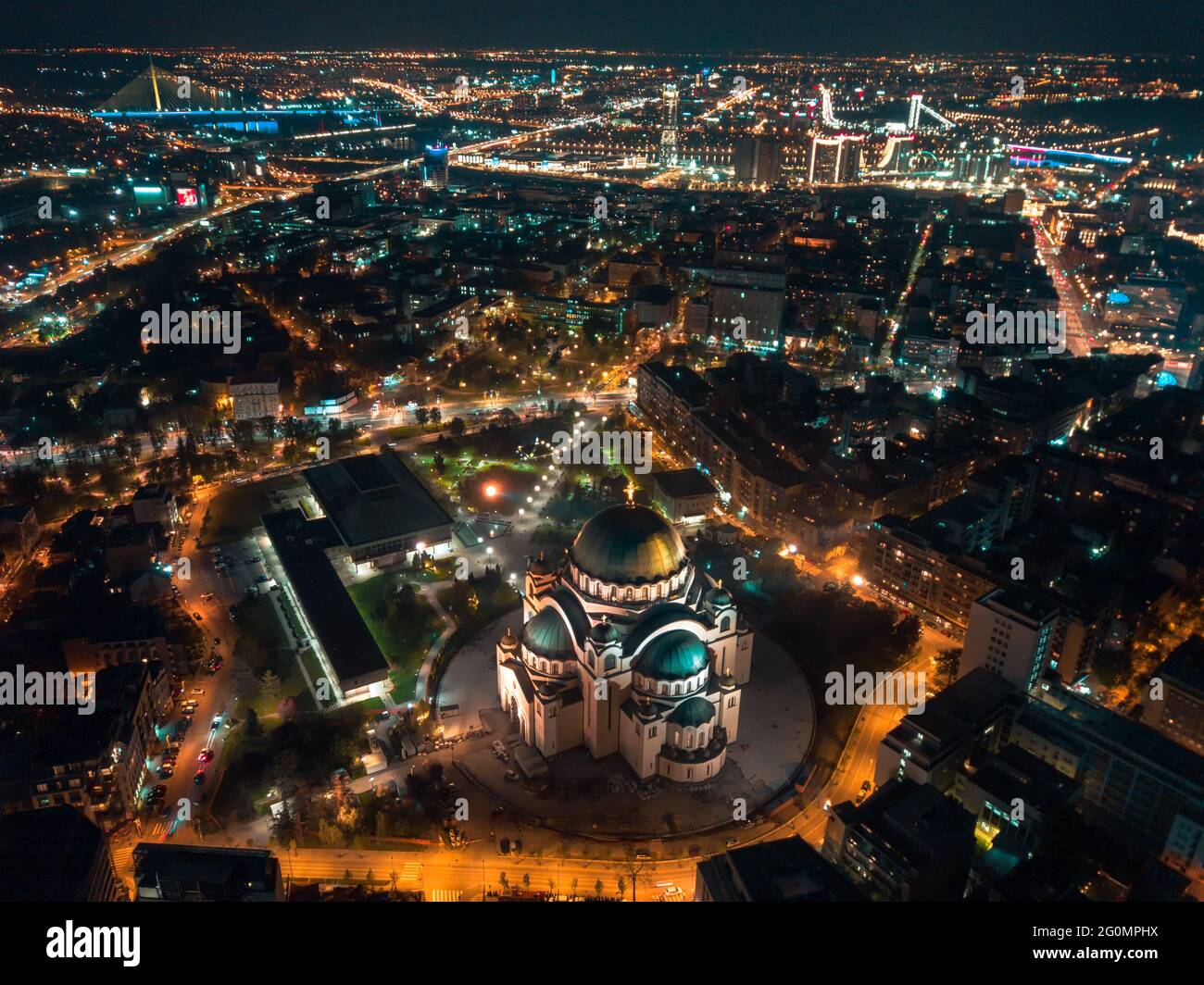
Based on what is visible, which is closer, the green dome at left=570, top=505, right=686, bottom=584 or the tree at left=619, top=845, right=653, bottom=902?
the tree at left=619, top=845, right=653, bottom=902

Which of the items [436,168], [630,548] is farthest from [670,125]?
[630,548]

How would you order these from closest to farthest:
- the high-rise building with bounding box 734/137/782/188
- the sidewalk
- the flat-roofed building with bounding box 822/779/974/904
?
the flat-roofed building with bounding box 822/779/974/904
the sidewalk
the high-rise building with bounding box 734/137/782/188

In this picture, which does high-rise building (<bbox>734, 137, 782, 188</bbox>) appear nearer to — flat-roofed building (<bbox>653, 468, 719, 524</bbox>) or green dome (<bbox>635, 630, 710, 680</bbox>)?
flat-roofed building (<bbox>653, 468, 719, 524</bbox>)

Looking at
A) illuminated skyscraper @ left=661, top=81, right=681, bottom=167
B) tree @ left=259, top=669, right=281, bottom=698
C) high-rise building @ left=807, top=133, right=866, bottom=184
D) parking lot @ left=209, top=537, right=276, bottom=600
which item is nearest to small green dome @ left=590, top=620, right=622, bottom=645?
tree @ left=259, top=669, right=281, bottom=698

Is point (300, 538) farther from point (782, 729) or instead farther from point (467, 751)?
point (782, 729)

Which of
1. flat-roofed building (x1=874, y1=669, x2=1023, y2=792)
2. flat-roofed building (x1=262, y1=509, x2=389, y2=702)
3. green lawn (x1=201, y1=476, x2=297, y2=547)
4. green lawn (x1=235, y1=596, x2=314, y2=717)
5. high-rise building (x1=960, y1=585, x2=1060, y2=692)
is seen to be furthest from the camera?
green lawn (x1=201, y1=476, x2=297, y2=547)

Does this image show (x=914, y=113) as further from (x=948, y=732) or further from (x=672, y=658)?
(x=672, y=658)

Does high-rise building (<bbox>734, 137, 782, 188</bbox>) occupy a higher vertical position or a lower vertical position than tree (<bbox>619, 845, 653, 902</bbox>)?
higher
